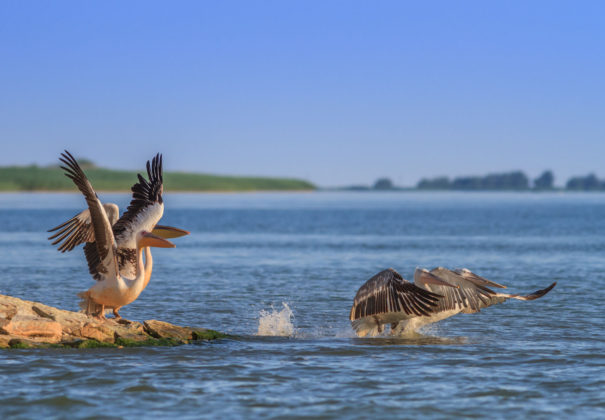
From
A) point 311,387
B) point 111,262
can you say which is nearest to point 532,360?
point 311,387

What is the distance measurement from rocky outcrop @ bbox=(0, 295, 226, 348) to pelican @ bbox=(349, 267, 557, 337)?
8.73 feet

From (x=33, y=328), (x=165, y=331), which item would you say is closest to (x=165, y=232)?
(x=165, y=331)

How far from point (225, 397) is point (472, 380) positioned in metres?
2.88

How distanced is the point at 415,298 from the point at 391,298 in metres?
0.35

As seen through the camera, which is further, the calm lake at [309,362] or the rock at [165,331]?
the rock at [165,331]

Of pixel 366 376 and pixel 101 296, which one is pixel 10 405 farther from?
pixel 366 376

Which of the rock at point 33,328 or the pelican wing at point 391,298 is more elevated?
the pelican wing at point 391,298

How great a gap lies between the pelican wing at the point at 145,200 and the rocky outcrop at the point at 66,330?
1.42m

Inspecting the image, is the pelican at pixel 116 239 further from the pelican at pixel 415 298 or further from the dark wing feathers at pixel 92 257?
the pelican at pixel 415 298

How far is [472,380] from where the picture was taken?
369 inches

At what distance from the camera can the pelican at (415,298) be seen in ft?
37.5

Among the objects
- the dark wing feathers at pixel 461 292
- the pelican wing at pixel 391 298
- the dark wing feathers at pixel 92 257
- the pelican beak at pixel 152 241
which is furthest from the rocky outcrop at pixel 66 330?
the dark wing feathers at pixel 461 292

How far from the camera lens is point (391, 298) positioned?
11555mm

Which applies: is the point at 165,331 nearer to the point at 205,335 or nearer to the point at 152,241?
the point at 205,335
